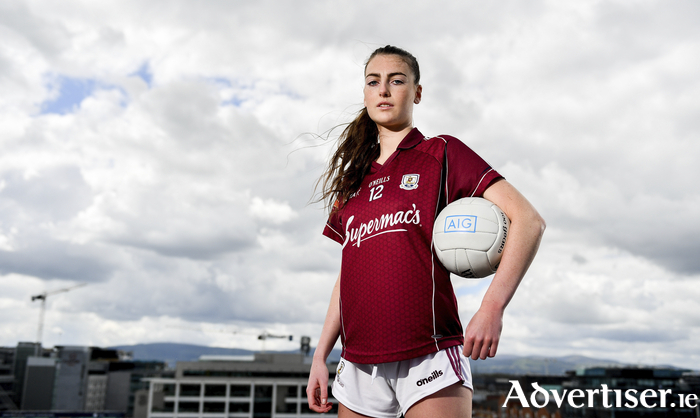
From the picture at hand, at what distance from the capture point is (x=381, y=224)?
9.57ft

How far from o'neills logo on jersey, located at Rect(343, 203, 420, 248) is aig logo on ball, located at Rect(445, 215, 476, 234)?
0.21 metres

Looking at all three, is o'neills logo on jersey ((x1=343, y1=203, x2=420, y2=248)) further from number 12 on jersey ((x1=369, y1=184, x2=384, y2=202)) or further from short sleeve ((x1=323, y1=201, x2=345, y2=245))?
short sleeve ((x1=323, y1=201, x2=345, y2=245))

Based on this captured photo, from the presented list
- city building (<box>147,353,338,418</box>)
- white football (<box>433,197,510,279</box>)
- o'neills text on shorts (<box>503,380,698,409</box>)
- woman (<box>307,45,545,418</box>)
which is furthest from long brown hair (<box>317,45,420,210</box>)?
city building (<box>147,353,338,418</box>)

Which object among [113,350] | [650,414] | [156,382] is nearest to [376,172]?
[650,414]

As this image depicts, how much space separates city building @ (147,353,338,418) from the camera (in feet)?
242

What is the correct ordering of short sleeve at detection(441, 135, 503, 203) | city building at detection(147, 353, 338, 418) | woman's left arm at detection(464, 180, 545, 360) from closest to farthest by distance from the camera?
woman's left arm at detection(464, 180, 545, 360)
short sleeve at detection(441, 135, 503, 203)
city building at detection(147, 353, 338, 418)

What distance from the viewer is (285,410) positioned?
3041 inches

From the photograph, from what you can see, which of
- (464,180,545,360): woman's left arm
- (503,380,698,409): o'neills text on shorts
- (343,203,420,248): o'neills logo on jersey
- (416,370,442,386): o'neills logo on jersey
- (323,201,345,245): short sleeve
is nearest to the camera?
(464,180,545,360): woman's left arm

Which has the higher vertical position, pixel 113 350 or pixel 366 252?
pixel 366 252

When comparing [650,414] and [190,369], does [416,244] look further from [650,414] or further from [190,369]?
[190,369]

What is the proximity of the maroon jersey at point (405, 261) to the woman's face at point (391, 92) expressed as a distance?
24 centimetres

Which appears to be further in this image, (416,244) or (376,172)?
(376,172)

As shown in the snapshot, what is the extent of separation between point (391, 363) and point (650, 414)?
7772 cm

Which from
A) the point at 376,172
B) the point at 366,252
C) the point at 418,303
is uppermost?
the point at 376,172
